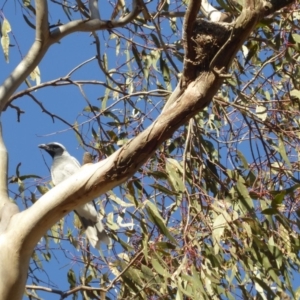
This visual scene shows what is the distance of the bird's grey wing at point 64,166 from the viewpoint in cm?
535

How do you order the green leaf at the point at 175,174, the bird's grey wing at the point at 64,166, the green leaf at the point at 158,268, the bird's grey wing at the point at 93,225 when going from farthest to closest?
1. the bird's grey wing at the point at 64,166
2. the bird's grey wing at the point at 93,225
3. the green leaf at the point at 175,174
4. the green leaf at the point at 158,268

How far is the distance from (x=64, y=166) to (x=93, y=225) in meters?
1.38

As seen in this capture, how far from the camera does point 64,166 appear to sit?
216 inches

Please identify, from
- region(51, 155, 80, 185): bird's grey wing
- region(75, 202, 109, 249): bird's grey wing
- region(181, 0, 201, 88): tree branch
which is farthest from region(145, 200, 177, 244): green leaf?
region(51, 155, 80, 185): bird's grey wing

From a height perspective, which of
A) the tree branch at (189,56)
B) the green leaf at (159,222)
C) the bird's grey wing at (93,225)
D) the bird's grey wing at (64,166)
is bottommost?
the green leaf at (159,222)

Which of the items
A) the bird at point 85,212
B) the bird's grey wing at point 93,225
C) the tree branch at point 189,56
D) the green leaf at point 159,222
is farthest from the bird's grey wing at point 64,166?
the tree branch at point 189,56

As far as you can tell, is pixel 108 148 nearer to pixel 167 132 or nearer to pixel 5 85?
pixel 5 85

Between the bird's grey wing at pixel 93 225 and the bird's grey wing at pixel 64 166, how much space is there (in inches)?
33.5

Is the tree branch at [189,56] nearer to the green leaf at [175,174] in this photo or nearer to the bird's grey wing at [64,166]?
the green leaf at [175,174]

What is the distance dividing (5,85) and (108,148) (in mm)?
816

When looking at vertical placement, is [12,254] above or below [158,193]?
below

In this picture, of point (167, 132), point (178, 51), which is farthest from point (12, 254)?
point (178, 51)

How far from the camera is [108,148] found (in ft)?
13.3

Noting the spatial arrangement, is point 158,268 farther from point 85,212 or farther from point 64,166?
point 64,166
